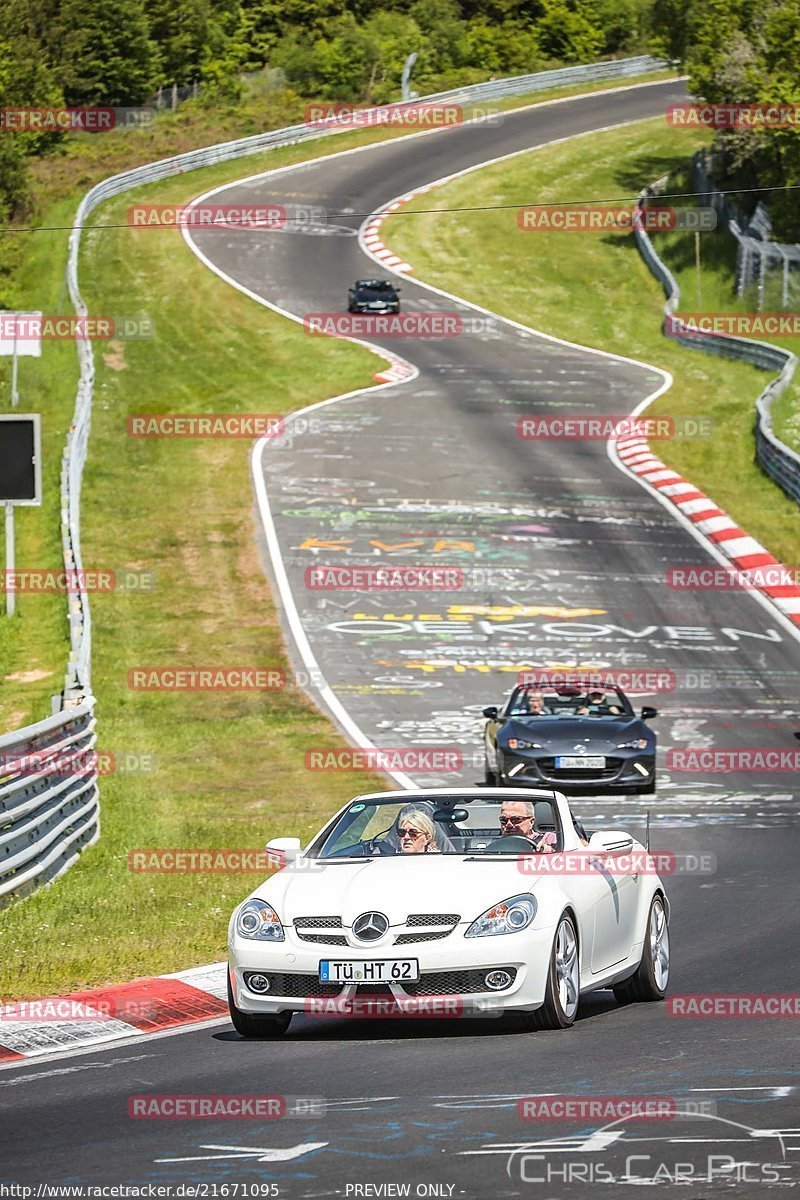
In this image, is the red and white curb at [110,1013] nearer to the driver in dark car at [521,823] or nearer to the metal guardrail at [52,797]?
the driver in dark car at [521,823]

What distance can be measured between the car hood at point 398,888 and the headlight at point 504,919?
0.04m

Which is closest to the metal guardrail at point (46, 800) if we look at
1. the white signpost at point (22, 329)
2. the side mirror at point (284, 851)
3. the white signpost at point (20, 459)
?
the side mirror at point (284, 851)

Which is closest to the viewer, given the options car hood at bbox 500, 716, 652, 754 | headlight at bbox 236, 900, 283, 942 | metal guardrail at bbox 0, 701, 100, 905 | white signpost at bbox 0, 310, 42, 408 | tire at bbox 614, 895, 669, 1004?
headlight at bbox 236, 900, 283, 942

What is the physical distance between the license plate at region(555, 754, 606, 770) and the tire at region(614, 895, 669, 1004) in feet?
33.4

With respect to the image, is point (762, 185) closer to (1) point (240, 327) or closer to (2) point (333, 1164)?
(1) point (240, 327)

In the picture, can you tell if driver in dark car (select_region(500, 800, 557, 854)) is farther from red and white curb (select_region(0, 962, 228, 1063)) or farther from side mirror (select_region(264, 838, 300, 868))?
red and white curb (select_region(0, 962, 228, 1063))

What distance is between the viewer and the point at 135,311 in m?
56.2

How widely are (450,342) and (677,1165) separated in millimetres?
48789

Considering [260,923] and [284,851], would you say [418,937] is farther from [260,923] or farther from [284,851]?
[284,851]

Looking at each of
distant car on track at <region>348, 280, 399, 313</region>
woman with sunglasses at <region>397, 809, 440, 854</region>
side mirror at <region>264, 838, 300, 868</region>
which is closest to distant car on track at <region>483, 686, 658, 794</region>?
woman with sunglasses at <region>397, 809, 440, 854</region>

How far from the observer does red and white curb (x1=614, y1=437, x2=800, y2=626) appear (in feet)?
109

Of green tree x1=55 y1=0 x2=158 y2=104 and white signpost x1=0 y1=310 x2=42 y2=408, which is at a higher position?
green tree x1=55 y1=0 x2=158 y2=104

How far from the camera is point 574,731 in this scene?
874 inches

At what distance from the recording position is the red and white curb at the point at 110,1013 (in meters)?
10.3
